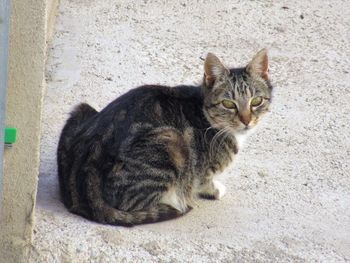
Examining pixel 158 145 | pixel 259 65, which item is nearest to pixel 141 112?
pixel 158 145

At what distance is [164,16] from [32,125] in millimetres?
3643

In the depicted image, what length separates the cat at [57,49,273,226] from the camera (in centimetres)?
453

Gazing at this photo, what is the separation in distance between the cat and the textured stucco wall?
538mm

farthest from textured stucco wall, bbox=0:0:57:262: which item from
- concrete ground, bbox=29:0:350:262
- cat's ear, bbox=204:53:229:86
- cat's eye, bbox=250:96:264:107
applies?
cat's eye, bbox=250:96:264:107

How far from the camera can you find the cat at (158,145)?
4.53m

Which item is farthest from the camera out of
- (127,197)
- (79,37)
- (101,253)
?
(79,37)

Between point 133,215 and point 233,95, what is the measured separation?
0.99 m

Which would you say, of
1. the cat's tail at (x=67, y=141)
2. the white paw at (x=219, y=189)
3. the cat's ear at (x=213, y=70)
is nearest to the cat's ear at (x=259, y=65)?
the cat's ear at (x=213, y=70)

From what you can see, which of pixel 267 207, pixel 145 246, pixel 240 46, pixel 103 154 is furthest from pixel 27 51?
pixel 240 46

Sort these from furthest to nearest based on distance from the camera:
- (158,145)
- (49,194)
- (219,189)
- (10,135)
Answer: (219,189) → (49,194) → (158,145) → (10,135)

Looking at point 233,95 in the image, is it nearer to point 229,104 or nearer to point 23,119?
point 229,104

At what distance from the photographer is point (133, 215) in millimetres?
4539

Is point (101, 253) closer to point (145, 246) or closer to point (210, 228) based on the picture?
point (145, 246)

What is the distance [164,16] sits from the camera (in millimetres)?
7391
